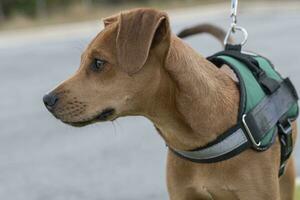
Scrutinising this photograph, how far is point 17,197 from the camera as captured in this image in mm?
7125

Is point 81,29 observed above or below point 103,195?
below

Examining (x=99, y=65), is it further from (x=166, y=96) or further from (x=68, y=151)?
(x=68, y=151)

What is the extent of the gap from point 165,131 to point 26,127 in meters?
5.39

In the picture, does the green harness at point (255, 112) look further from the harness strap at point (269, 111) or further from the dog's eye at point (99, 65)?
the dog's eye at point (99, 65)

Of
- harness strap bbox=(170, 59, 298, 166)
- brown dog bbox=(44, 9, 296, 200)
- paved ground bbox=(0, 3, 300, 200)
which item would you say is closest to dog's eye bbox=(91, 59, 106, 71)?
brown dog bbox=(44, 9, 296, 200)

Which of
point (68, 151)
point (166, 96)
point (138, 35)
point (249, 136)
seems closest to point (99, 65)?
point (138, 35)

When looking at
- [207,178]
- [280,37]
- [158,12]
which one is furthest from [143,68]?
[280,37]

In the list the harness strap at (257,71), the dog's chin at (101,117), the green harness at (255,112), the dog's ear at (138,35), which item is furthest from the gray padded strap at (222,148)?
the dog's ear at (138,35)

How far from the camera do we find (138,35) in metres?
4.23

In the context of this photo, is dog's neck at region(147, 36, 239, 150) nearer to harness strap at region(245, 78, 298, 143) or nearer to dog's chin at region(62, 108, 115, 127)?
harness strap at region(245, 78, 298, 143)

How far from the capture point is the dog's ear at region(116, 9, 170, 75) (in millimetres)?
4203

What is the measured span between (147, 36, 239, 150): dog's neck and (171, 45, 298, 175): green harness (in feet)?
0.19

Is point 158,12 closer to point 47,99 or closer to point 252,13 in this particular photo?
point 47,99

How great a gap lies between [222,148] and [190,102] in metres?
0.32
